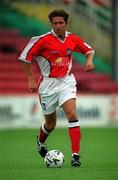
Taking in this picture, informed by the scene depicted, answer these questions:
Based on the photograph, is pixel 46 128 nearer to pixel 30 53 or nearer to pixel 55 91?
pixel 55 91

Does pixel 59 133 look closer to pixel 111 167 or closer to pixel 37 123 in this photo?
pixel 37 123

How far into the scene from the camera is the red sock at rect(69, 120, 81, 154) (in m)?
10.4

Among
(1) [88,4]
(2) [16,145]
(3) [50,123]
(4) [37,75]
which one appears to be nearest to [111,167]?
(3) [50,123]

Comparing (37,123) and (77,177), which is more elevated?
(77,177)

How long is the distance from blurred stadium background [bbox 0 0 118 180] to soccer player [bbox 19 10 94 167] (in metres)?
11.4

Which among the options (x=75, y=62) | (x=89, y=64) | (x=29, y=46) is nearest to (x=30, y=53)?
(x=29, y=46)

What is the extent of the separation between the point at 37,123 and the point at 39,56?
469 inches

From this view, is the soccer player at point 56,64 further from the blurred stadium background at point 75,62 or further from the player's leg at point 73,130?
the blurred stadium background at point 75,62

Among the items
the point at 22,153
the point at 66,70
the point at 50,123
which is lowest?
the point at 22,153

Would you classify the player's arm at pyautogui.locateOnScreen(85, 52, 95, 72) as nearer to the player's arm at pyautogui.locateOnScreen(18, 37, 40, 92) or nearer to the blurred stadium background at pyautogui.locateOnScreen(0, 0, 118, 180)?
the player's arm at pyautogui.locateOnScreen(18, 37, 40, 92)

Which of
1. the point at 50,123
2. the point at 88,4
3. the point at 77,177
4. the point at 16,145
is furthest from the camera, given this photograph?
the point at 88,4

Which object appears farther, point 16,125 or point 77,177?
point 16,125

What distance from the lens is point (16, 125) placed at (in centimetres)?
2267

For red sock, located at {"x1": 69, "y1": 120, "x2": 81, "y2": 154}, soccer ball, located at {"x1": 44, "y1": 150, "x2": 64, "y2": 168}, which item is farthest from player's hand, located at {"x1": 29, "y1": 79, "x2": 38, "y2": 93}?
soccer ball, located at {"x1": 44, "y1": 150, "x2": 64, "y2": 168}
